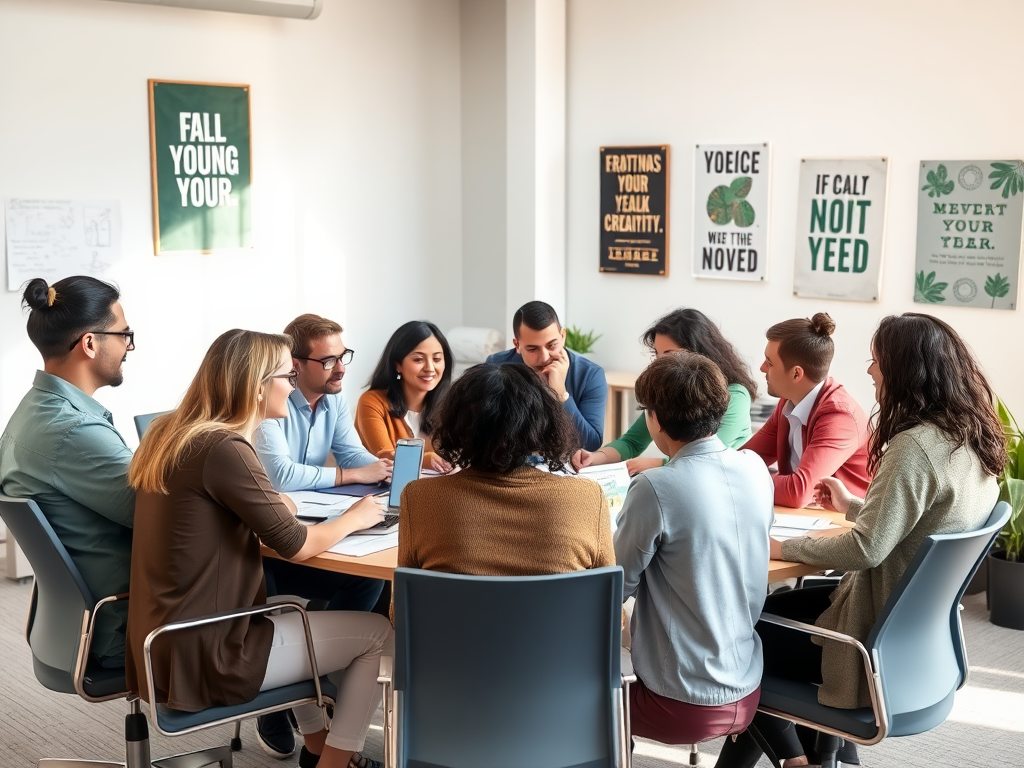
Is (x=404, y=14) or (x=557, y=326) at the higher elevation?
(x=404, y=14)

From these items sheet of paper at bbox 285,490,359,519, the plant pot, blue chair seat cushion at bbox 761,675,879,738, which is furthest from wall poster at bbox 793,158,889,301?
blue chair seat cushion at bbox 761,675,879,738

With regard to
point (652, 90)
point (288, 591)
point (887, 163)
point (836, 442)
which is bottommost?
point (288, 591)

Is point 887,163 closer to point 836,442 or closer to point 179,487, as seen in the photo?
point 836,442

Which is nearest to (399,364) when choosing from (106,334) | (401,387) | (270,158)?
(401,387)

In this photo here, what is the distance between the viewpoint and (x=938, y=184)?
5.05 m

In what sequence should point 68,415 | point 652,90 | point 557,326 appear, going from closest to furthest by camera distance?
point 68,415, point 557,326, point 652,90

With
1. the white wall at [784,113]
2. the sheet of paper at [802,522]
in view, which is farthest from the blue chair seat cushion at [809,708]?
the white wall at [784,113]

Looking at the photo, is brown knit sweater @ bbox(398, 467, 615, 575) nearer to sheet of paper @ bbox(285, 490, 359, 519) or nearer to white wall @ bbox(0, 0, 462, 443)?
sheet of paper @ bbox(285, 490, 359, 519)

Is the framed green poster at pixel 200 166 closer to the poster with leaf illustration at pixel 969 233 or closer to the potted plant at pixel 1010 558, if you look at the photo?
the poster with leaf illustration at pixel 969 233

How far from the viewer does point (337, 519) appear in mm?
2873

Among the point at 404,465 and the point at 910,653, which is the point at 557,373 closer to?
the point at 404,465

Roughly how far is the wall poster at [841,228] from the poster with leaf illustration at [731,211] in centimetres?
22

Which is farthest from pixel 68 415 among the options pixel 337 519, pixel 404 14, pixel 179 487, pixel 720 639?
pixel 404 14

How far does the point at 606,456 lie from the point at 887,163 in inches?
90.1
